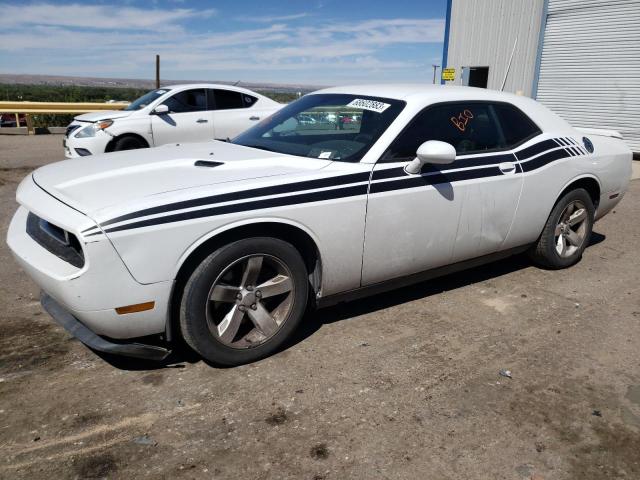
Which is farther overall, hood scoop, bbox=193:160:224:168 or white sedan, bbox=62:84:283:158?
white sedan, bbox=62:84:283:158

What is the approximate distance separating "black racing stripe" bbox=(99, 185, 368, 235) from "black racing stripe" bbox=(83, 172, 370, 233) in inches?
1.3

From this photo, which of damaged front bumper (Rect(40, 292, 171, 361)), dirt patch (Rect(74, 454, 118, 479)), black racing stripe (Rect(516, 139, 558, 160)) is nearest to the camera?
dirt patch (Rect(74, 454, 118, 479))

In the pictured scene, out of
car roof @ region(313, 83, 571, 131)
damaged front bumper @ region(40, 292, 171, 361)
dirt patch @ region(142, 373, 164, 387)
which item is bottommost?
dirt patch @ region(142, 373, 164, 387)

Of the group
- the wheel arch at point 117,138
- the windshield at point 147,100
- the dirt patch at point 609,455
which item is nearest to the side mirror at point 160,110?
the windshield at point 147,100

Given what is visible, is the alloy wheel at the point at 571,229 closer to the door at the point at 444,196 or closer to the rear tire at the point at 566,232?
the rear tire at the point at 566,232

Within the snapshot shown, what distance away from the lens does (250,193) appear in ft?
9.73

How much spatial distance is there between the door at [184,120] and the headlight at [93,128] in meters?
0.72

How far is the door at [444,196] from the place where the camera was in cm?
346

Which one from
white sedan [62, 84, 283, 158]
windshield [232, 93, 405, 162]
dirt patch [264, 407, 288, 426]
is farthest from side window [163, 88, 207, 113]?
dirt patch [264, 407, 288, 426]

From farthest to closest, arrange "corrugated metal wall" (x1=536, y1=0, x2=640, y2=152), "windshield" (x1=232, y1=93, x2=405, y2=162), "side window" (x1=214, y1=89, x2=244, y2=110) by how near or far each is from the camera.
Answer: "corrugated metal wall" (x1=536, y1=0, x2=640, y2=152) → "side window" (x1=214, y1=89, x2=244, y2=110) → "windshield" (x1=232, y1=93, x2=405, y2=162)

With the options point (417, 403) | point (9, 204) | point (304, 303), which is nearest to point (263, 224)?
point (304, 303)

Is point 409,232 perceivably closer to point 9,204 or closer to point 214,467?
point 214,467

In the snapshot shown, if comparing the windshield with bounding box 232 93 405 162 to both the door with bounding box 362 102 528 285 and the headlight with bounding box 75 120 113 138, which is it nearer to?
the door with bounding box 362 102 528 285

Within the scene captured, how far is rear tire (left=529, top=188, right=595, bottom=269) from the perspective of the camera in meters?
4.65
